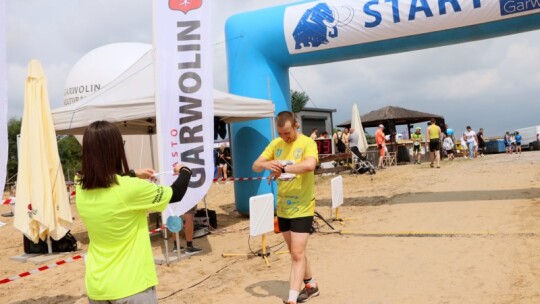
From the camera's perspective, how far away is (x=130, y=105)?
20.0 feet

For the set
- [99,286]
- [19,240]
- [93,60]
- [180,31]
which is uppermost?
[93,60]

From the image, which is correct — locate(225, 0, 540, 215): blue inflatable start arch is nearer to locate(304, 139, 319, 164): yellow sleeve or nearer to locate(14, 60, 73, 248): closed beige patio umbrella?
locate(14, 60, 73, 248): closed beige patio umbrella

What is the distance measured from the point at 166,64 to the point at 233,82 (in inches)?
122

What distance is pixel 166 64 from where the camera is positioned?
5289 mm

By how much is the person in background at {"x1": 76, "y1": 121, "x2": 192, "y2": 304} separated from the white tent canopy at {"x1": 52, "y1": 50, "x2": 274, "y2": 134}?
4197mm

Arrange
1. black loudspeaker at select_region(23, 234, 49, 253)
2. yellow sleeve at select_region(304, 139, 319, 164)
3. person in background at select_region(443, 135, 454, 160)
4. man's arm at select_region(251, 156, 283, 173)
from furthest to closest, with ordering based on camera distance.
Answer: person in background at select_region(443, 135, 454, 160), black loudspeaker at select_region(23, 234, 49, 253), yellow sleeve at select_region(304, 139, 319, 164), man's arm at select_region(251, 156, 283, 173)

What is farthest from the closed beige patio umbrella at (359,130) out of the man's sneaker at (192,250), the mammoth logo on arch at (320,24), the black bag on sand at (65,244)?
the black bag on sand at (65,244)

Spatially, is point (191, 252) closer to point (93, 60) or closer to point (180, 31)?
point (180, 31)

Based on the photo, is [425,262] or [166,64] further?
[166,64]

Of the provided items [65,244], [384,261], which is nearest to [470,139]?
[384,261]

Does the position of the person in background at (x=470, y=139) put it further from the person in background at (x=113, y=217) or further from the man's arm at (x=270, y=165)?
the person in background at (x=113, y=217)

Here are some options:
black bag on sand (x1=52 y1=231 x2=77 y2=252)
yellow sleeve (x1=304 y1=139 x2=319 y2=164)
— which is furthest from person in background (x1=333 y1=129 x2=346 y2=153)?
yellow sleeve (x1=304 y1=139 x2=319 y2=164)

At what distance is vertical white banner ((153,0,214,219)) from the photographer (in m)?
5.24

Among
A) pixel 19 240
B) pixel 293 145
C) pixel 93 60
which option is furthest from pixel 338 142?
pixel 293 145
